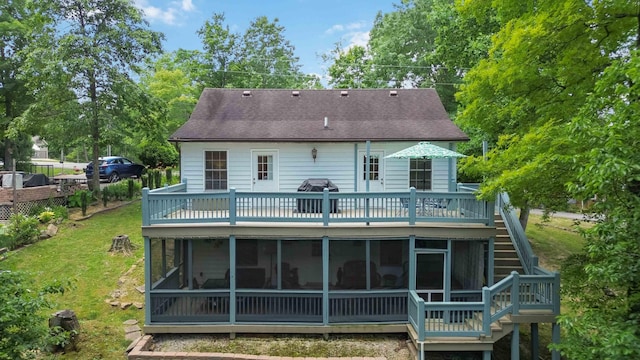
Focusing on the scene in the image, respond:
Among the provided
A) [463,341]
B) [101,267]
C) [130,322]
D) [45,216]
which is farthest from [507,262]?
[45,216]

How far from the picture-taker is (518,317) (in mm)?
9273

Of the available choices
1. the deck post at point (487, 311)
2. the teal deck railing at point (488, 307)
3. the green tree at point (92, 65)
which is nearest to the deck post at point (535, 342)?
the teal deck railing at point (488, 307)

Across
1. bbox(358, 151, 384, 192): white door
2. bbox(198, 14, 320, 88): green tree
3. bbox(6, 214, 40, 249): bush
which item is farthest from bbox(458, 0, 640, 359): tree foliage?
bbox(198, 14, 320, 88): green tree

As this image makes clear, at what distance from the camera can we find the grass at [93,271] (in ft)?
33.4

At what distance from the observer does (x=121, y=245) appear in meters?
15.1

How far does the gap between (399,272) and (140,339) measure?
7627 millimetres

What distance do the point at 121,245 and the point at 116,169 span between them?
1261 centimetres

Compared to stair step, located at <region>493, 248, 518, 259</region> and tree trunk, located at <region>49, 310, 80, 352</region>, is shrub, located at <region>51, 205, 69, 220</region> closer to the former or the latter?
tree trunk, located at <region>49, 310, 80, 352</region>

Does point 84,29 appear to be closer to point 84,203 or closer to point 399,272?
point 84,203

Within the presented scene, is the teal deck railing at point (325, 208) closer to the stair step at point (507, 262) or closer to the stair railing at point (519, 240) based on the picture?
the stair railing at point (519, 240)

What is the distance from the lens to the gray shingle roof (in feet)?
44.0

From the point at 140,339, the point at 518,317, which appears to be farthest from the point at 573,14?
Result: the point at 140,339

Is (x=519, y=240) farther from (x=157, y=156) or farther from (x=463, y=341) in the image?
(x=157, y=156)

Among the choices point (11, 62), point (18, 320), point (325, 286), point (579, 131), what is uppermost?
point (11, 62)
